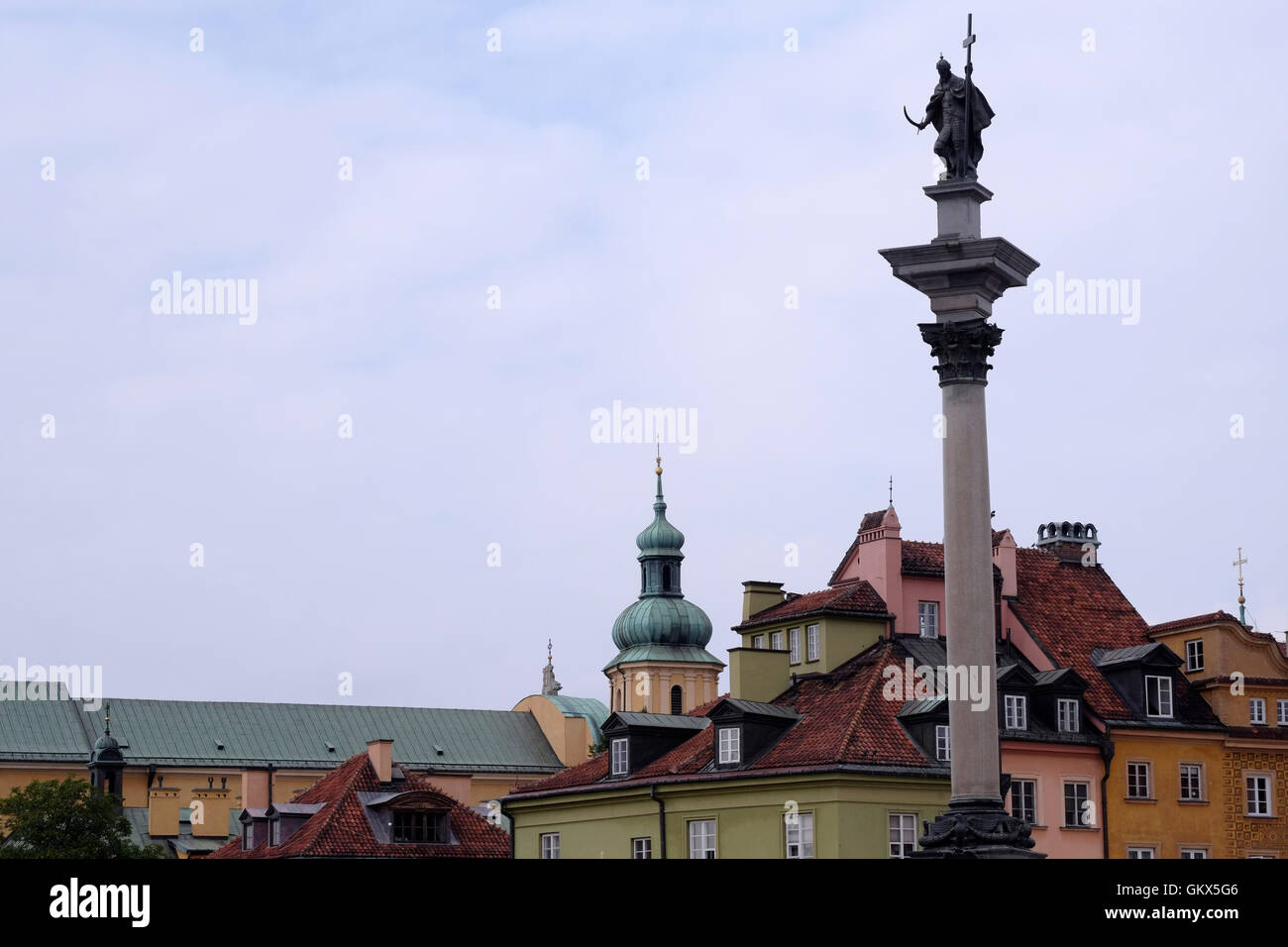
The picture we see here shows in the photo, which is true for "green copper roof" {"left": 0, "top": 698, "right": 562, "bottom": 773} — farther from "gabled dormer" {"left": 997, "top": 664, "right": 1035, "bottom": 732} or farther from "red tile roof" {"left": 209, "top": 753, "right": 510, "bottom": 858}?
"gabled dormer" {"left": 997, "top": 664, "right": 1035, "bottom": 732}

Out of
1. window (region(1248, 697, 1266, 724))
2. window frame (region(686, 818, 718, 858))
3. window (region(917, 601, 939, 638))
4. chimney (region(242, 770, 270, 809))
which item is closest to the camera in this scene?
window frame (region(686, 818, 718, 858))

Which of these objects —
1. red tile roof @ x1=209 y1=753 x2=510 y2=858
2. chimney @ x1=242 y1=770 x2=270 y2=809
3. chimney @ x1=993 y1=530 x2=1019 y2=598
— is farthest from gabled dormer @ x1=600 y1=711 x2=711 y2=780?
chimney @ x1=242 y1=770 x2=270 y2=809

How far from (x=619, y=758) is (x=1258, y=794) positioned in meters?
17.1

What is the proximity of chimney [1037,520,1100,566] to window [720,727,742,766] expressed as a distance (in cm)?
1290

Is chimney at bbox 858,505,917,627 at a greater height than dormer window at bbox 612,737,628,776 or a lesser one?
greater

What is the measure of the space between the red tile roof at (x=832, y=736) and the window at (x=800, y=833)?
1157mm

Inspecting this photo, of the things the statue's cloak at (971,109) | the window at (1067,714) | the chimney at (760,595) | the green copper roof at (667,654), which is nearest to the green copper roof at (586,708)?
the green copper roof at (667,654)

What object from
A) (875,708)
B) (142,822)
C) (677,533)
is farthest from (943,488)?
(677,533)

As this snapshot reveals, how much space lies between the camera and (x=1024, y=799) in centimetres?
5788

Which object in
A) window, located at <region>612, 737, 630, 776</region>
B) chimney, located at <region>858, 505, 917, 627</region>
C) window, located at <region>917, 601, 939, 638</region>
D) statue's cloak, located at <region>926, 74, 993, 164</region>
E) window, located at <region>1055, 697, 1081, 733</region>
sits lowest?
window, located at <region>612, 737, 630, 776</region>

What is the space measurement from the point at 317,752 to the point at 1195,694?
77.4 m

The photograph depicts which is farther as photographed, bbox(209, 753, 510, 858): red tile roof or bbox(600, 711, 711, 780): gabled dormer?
bbox(209, 753, 510, 858): red tile roof

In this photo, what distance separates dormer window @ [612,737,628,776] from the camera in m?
63.4
